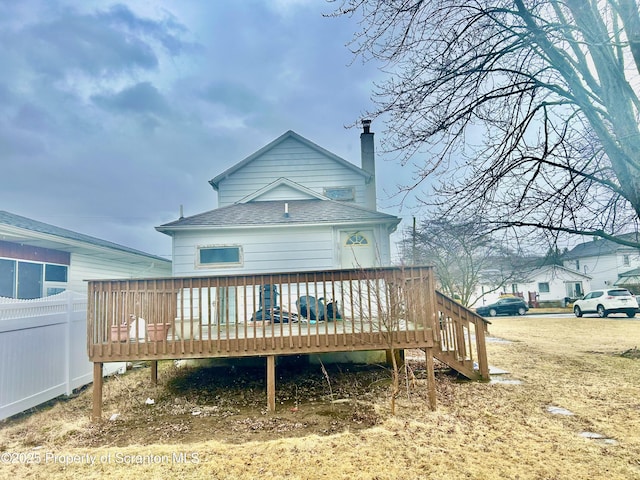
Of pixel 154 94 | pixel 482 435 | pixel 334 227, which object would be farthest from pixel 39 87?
pixel 482 435

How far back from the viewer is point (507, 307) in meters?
26.2

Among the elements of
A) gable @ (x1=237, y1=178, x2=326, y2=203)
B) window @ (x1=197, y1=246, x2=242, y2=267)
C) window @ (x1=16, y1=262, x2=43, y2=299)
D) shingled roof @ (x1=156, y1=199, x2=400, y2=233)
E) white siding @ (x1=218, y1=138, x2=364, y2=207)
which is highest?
white siding @ (x1=218, y1=138, x2=364, y2=207)

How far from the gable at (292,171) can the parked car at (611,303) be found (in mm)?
17375

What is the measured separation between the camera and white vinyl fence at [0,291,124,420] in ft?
16.1

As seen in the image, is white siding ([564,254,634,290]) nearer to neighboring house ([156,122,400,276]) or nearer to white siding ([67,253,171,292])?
neighboring house ([156,122,400,276])

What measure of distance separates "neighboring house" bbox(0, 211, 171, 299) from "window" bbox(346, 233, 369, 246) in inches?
229

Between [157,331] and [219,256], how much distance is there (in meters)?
3.68

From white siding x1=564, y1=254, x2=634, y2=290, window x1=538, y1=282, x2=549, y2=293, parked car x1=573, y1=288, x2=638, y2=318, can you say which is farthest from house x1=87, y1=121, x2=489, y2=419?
white siding x1=564, y1=254, x2=634, y2=290

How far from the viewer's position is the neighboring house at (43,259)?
771 cm

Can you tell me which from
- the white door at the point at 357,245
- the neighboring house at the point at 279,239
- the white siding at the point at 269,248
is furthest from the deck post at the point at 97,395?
the white door at the point at 357,245

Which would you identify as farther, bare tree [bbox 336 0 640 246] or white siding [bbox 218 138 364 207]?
white siding [bbox 218 138 364 207]

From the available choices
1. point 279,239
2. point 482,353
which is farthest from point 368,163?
point 482,353

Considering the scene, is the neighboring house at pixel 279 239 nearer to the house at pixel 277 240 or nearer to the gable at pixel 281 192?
the house at pixel 277 240

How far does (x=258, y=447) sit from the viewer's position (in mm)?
3844
